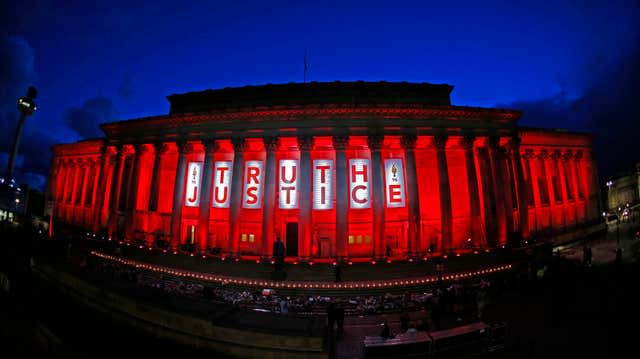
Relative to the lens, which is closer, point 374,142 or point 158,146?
point 374,142

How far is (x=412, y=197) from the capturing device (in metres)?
24.0

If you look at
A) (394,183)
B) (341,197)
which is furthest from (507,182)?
(341,197)

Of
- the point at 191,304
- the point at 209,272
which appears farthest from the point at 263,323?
the point at 209,272

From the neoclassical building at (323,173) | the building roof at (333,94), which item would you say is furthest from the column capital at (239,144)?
the building roof at (333,94)

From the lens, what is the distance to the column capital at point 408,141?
25.0 m

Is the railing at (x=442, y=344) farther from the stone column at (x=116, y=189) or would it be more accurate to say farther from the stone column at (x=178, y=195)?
the stone column at (x=116, y=189)

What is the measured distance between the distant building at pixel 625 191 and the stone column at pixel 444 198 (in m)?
42.7

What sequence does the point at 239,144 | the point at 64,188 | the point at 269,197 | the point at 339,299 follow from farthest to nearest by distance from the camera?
the point at 64,188
the point at 239,144
the point at 269,197
the point at 339,299

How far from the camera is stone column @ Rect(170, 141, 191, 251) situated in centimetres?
2581

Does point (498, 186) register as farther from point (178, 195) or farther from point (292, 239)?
point (178, 195)

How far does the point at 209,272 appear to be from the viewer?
20875 mm

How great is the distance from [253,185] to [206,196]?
4.83 meters

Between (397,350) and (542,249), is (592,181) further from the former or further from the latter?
(397,350)

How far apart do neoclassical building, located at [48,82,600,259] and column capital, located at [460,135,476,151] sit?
0.41 ft
